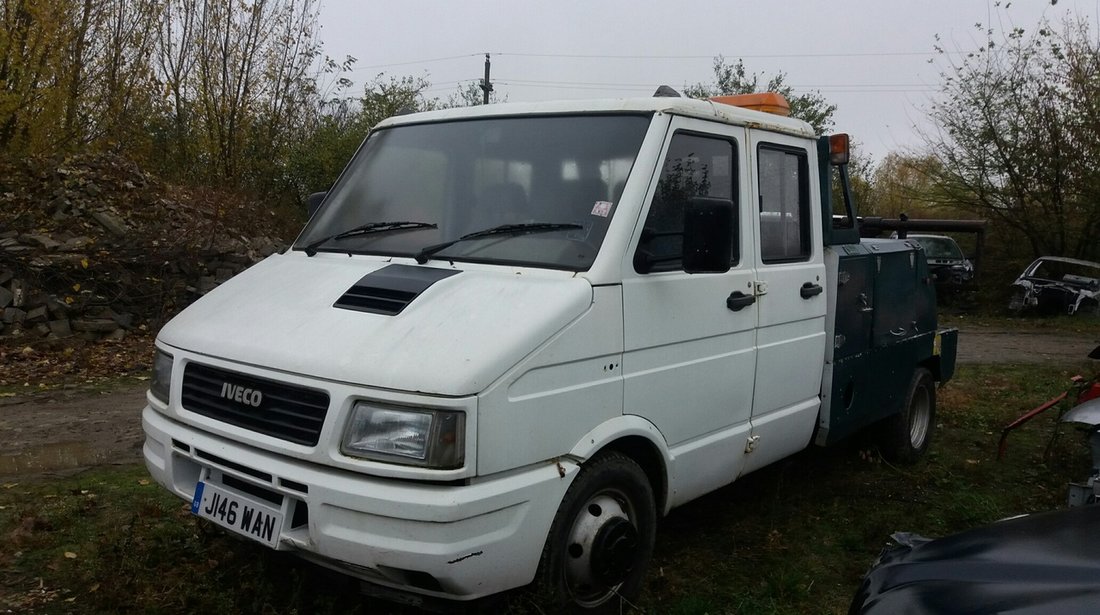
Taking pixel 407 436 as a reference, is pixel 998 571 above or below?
below

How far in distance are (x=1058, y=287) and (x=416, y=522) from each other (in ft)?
60.9

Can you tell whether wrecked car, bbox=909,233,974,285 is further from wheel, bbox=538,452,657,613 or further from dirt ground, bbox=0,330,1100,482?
wheel, bbox=538,452,657,613

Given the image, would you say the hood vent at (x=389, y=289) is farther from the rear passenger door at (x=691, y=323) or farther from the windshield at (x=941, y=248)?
the windshield at (x=941, y=248)

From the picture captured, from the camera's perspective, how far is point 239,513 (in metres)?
3.03

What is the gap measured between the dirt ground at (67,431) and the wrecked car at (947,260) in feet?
54.6

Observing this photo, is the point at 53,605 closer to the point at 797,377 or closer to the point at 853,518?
the point at 797,377

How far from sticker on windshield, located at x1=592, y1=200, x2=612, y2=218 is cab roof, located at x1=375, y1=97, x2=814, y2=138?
496 mm

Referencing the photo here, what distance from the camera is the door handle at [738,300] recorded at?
12.8 feet

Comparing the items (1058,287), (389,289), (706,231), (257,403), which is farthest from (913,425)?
(1058,287)

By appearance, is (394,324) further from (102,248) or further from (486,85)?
(486,85)

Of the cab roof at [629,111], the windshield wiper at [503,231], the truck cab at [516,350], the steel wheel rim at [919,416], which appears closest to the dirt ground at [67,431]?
the truck cab at [516,350]

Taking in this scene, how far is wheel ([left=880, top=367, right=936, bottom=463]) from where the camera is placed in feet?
19.6

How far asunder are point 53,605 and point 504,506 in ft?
7.09

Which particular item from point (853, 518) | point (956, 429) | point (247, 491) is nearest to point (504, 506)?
point (247, 491)
